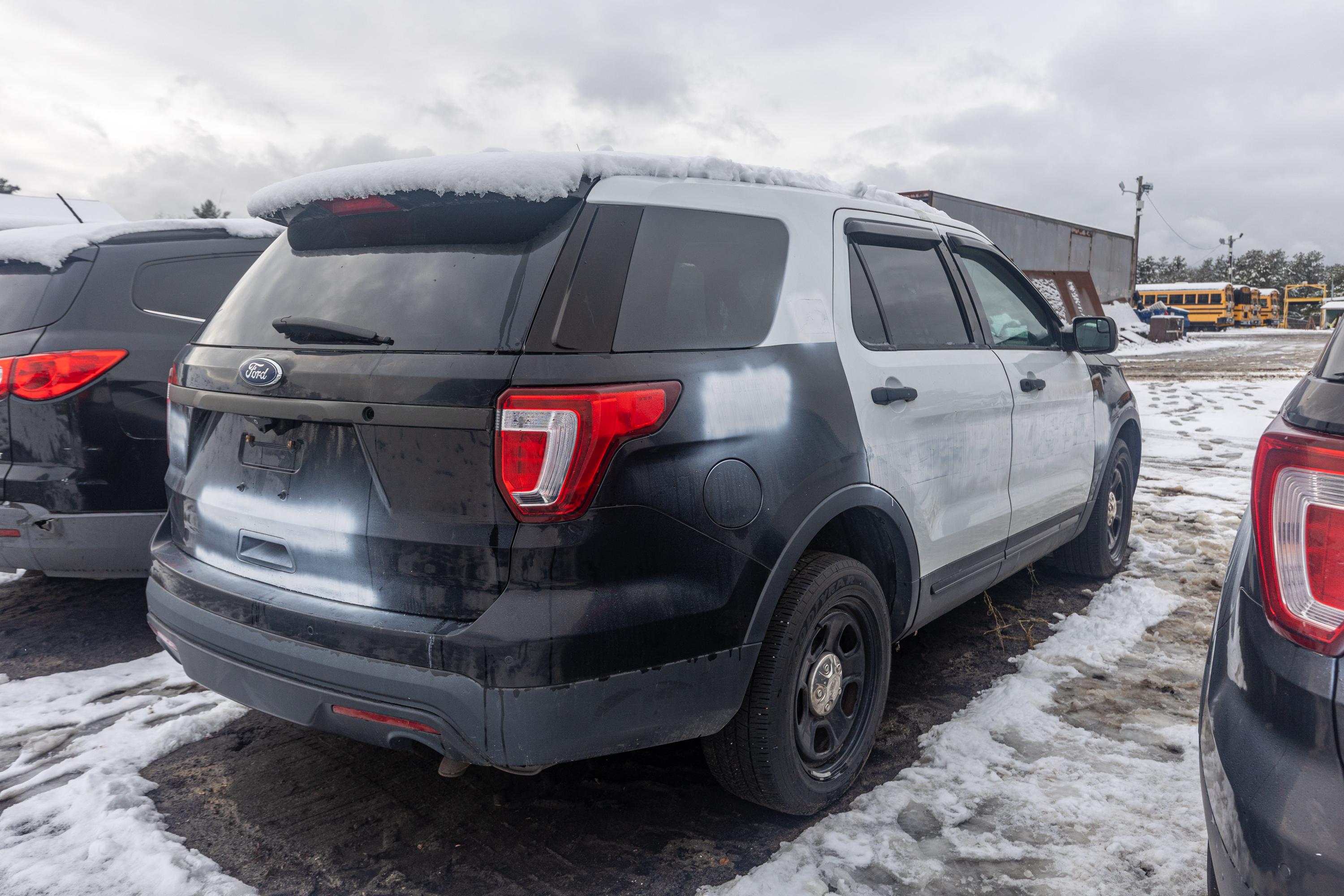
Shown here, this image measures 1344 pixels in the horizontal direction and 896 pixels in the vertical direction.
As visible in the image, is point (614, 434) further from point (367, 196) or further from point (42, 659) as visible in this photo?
point (42, 659)

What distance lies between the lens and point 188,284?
431 centimetres

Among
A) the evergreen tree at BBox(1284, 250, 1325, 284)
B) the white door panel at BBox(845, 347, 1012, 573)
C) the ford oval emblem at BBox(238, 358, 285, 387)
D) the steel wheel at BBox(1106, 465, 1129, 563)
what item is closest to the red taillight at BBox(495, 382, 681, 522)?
the ford oval emblem at BBox(238, 358, 285, 387)

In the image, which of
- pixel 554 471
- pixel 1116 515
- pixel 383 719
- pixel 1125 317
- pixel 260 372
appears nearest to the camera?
pixel 554 471

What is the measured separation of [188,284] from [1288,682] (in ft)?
14.9

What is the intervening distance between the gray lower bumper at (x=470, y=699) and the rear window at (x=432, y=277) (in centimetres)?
75

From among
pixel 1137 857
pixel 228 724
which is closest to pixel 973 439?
pixel 1137 857

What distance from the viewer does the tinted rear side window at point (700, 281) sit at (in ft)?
7.15

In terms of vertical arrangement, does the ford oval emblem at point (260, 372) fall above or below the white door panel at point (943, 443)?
above

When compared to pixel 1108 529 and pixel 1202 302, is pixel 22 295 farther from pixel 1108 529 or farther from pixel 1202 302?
pixel 1202 302

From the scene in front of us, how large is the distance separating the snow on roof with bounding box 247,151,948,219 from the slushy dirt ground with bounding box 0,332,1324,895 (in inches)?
69.4

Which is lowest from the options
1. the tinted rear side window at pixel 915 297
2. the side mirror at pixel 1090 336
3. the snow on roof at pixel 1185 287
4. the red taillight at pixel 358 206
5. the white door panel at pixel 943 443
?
the white door panel at pixel 943 443

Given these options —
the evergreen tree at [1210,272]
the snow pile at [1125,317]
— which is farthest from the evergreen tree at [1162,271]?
the snow pile at [1125,317]

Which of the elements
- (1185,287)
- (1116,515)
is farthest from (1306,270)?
(1116,515)

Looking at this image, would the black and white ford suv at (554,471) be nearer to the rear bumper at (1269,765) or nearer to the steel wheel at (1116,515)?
the rear bumper at (1269,765)
